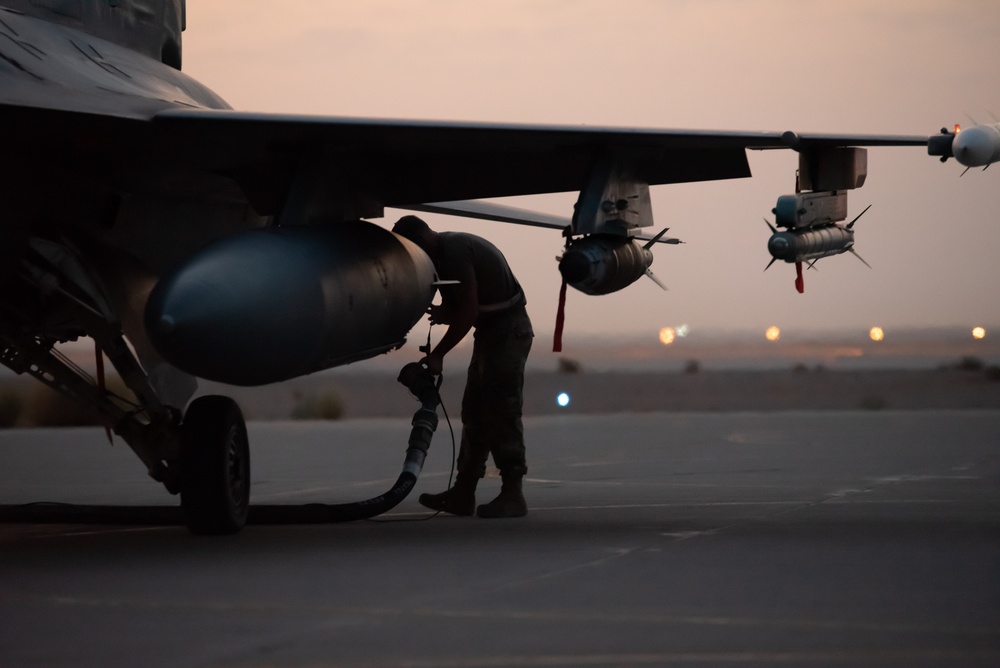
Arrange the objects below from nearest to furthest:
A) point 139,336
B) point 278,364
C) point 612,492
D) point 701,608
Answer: point 701,608 < point 278,364 < point 139,336 < point 612,492

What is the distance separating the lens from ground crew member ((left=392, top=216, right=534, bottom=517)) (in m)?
9.95

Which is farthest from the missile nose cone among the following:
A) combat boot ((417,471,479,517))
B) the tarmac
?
combat boot ((417,471,479,517))

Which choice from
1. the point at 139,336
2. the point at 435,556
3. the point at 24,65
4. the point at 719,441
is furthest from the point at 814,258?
the point at 719,441

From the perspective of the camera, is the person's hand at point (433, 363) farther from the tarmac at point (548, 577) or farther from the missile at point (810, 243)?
the missile at point (810, 243)

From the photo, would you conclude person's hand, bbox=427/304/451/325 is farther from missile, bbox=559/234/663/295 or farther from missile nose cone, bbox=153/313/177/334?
missile nose cone, bbox=153/313/177/334

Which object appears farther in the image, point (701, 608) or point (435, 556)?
point (435, 556)

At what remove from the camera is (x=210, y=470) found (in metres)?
8.73

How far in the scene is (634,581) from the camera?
6648 millimetres

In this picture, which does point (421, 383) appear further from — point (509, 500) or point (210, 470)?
point (210, 470)

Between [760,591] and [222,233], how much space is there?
549 cm

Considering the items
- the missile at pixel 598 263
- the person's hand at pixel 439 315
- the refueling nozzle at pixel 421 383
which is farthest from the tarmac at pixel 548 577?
the missile at pixel 598 263

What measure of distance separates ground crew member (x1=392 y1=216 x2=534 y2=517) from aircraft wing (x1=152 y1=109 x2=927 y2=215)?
54 cm

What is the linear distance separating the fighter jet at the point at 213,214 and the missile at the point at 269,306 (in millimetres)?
13

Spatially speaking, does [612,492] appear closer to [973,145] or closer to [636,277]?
[636,277]
